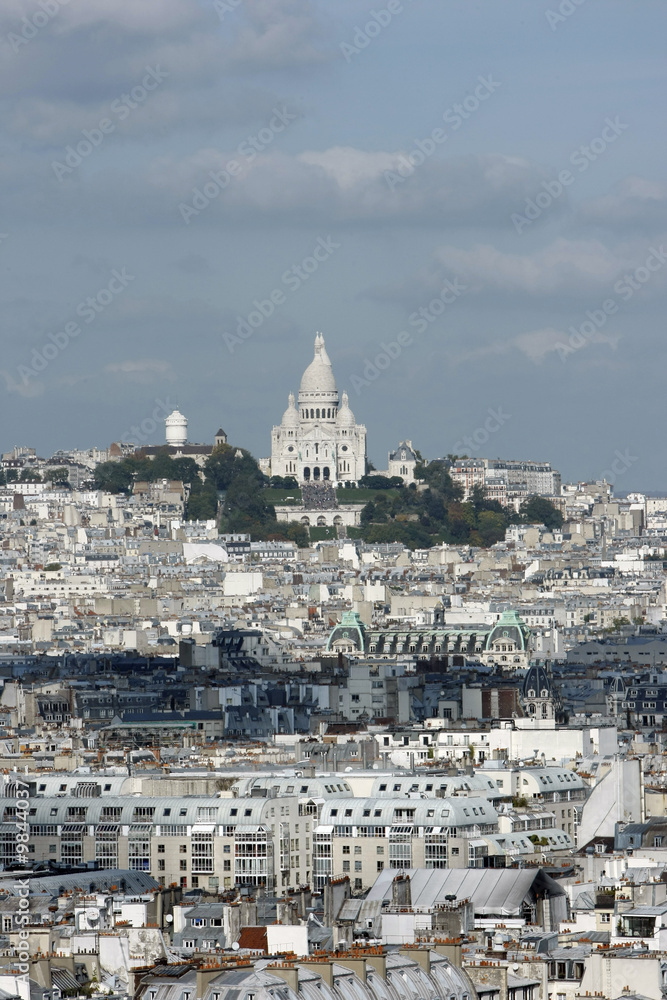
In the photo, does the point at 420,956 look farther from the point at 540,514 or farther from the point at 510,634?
the point at 540,514

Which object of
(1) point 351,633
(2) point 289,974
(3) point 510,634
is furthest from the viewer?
(1) point 351,633

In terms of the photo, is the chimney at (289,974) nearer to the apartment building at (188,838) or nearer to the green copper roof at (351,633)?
the apartment building at (188,838)

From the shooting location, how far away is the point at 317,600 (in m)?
137

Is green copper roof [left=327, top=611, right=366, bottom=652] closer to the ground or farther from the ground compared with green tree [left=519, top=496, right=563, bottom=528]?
closer to the ground

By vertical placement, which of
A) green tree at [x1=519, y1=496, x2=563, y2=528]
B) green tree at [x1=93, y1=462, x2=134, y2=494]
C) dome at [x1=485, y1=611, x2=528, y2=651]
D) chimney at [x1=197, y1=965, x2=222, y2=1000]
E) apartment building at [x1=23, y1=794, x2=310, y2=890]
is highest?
green tree at [x1=93, y1=462, x2=134, y2=494]

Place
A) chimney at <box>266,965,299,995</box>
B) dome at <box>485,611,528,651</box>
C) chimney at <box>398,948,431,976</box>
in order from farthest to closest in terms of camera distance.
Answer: dome at <box>485,611,528,651</box>, chimney at <box>398,948,431,976</box>, chimney at <box>266,965,299,995</box>

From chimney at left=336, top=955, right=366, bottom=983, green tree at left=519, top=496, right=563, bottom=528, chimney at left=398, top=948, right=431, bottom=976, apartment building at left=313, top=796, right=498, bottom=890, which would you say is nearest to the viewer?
chimney at left=336, top=955, right=366, bottom=983

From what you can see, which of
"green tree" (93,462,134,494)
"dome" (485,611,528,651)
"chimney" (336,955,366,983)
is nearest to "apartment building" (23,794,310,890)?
"chimney" (336,955,366,983)

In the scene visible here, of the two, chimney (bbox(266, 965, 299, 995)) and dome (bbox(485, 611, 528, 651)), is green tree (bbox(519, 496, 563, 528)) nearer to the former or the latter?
dome (bbox(485, 611, 528, 651))

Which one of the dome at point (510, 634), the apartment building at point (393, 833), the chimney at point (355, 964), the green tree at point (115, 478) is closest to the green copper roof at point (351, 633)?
the dome at point (510, 634)

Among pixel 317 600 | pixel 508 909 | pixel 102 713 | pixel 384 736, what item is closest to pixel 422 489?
pixel 317 600

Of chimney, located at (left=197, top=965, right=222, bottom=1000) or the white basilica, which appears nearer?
chimney, located at (left=197, top=965, right=222, bottom=1000)

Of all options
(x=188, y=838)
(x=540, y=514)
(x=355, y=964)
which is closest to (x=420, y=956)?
(x=355, y=964)

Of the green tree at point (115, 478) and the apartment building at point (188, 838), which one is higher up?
the green tree at point (115, 478)
